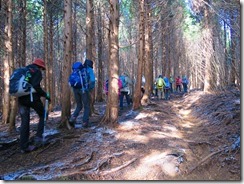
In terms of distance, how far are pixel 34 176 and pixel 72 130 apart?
9.92 feet

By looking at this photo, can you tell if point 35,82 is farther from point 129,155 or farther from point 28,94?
point 129,155

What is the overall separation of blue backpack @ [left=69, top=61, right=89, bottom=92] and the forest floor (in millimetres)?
1240

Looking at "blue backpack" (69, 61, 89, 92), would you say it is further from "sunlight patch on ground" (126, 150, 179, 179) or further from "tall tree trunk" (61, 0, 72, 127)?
"sunlight patch on ground" (126, 150, 179, 179)

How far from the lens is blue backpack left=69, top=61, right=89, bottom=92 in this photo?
789 cm

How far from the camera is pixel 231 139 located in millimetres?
6609

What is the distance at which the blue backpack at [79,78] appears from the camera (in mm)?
7892

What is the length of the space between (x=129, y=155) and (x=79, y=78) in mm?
3070

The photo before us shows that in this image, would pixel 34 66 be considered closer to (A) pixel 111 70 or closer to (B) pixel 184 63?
(A) pixel 111 70

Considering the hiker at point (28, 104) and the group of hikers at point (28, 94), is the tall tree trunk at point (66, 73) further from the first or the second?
the hiker at point (28, 104)

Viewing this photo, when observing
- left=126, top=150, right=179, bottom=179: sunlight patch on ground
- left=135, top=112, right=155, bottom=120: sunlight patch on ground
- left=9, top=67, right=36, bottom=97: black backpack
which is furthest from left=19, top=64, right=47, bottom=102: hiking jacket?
left=135, top=112, right=155, bottom=120: sunlight patch on ground

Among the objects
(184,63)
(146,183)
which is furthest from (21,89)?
(184,63)

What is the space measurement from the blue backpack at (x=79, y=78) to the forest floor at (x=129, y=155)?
4.07ft

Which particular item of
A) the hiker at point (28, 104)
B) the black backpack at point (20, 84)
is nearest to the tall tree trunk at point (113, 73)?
the hiker at point (28, 104)

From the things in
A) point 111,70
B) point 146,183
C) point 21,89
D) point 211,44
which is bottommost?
point 146,183
